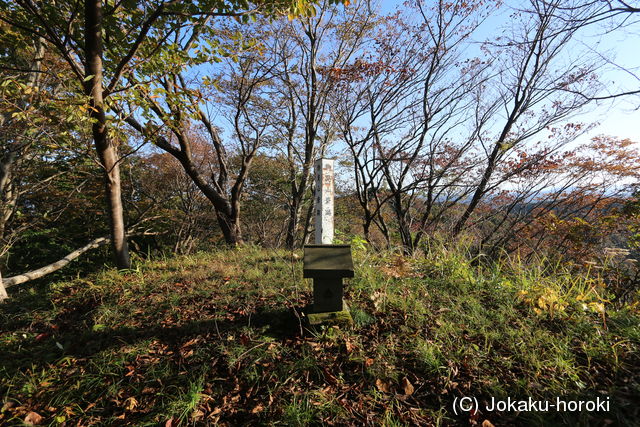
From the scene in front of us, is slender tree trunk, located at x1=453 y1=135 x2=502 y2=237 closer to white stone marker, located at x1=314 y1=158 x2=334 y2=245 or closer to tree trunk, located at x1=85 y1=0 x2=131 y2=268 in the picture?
white stone marker, located at x1=314 y1=158 x2=334 y2=245

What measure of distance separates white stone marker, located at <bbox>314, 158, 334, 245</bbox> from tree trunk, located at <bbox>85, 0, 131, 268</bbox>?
10.1 ft

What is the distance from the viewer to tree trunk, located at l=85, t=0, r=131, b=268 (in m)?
2.68

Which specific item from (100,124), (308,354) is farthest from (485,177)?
(100,124)

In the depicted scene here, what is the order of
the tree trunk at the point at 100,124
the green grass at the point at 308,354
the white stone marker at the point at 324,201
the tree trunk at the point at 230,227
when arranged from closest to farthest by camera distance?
1. the green grass at the point at 308,354
2. the tree trunk at the point at 100,124
3. the white stone marker at the point at 324,201
4. the tree trunk at the point at 230,227

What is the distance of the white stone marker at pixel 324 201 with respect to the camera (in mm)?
4605

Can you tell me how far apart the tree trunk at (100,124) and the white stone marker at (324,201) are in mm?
3087

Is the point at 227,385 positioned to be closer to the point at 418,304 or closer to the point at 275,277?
the point at 275,277

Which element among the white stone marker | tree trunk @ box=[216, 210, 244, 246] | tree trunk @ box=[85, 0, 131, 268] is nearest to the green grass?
tree trunk @ box=[85, 0, 131, 268]

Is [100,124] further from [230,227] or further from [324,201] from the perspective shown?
[230,227]

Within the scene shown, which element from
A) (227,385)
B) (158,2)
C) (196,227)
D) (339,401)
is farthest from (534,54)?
(196,227)

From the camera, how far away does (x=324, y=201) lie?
4691 mm

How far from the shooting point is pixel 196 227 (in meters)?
10.8

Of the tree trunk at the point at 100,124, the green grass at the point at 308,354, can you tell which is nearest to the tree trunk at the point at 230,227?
the tree trunk at the point at 100,124

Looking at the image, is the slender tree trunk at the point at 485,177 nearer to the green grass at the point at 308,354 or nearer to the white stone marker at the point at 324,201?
the white stone marker at the point at 324,201
